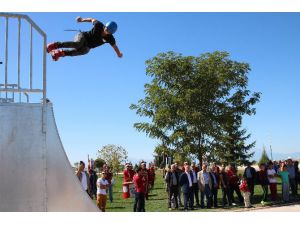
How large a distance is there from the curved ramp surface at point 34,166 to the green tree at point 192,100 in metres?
14.8

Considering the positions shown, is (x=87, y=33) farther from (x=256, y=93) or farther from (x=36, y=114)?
(x=256, y=93)

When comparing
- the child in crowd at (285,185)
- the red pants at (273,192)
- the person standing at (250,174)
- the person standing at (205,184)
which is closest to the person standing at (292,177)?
the child in crowd at (285,185)

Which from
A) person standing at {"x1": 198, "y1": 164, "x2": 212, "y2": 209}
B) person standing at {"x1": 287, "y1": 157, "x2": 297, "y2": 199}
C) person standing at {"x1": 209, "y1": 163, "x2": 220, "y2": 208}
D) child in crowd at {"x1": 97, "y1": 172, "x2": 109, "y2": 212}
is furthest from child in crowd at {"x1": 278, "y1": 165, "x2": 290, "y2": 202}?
child in crowd at {"x1": 97, "y1": 172, "x2": 109, "y2": 212}

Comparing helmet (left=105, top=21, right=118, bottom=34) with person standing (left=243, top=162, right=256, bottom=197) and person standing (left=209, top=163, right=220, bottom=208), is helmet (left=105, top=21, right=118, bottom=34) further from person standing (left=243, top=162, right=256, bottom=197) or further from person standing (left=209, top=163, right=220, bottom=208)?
person standing (left=243, top=162, right=256, bottom=197)

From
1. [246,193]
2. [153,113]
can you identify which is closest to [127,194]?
[246,193]

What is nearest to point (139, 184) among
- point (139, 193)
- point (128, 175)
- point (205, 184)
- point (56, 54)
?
point (139, 193)

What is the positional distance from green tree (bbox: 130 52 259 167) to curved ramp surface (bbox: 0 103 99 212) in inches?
585

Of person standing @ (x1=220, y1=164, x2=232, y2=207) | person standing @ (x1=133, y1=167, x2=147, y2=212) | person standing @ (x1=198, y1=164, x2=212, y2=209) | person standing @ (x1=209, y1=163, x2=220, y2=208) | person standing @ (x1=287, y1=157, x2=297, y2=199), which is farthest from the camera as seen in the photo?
person standing @ (x1=287, y1=157, x2=297, y2=199)

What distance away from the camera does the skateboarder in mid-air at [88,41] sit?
6.75 metres

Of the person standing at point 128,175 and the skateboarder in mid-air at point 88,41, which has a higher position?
the skateboarder in mid-air at point 88,41

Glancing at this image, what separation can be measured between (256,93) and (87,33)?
16.1m

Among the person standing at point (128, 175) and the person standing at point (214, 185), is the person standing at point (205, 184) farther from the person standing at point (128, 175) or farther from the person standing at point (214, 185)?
the person standing at point (128, 175)

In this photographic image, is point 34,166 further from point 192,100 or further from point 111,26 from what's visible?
point 192,100

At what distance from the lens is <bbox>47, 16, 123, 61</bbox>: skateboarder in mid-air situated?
6.75m
